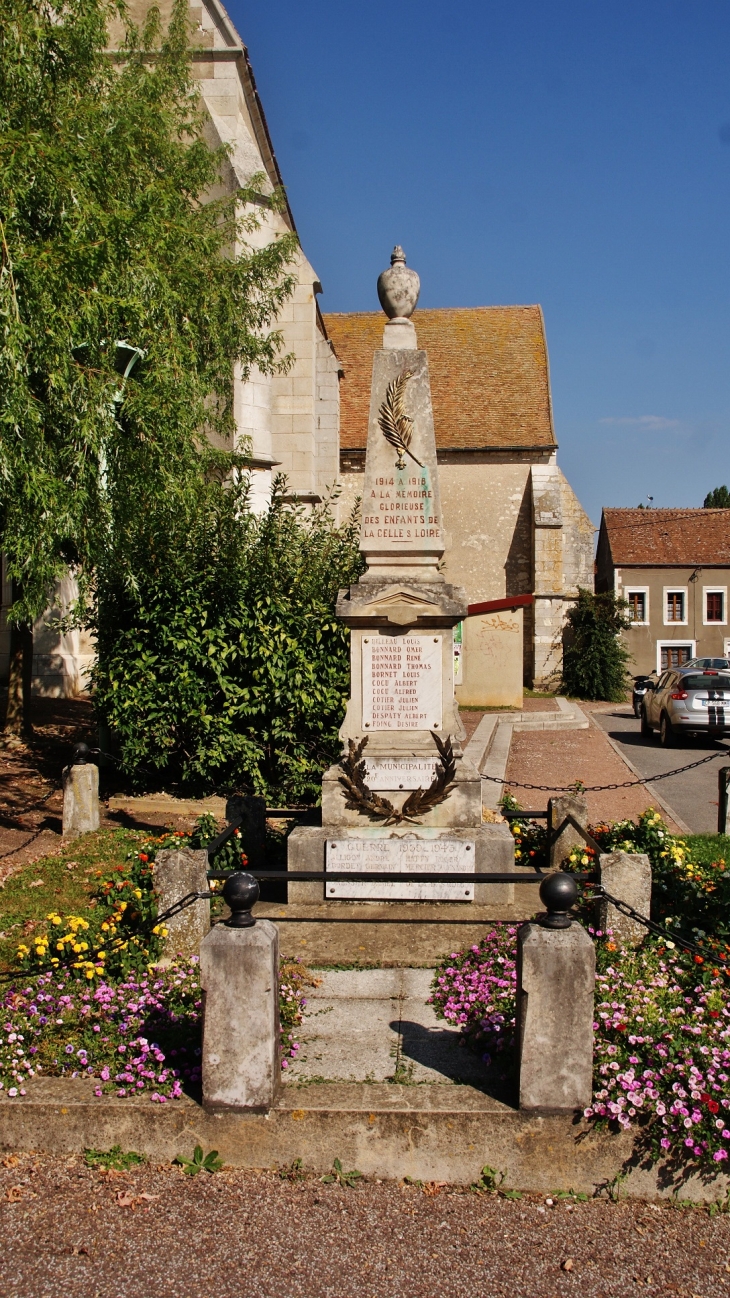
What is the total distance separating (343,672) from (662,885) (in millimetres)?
4633

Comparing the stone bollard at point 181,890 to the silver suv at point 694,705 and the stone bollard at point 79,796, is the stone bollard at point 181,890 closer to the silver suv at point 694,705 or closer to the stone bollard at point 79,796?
the stone bollard at point 79,796

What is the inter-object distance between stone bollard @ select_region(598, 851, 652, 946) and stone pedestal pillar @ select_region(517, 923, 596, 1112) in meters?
1.77

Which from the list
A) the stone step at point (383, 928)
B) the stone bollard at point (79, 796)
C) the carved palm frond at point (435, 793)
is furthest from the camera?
the stone bollard at point (79, 796)

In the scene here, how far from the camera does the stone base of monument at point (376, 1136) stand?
340cm

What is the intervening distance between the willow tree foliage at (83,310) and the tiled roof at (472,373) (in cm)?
1707

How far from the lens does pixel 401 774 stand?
19.5ft

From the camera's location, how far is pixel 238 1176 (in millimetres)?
3443

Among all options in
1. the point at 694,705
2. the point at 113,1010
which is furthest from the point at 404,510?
the point at 694,705

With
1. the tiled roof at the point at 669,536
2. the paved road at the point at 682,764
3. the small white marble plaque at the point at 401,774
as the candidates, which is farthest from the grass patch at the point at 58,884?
the tiled roof at the point at 669,536

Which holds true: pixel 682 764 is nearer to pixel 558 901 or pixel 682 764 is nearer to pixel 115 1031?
pixel 558 901

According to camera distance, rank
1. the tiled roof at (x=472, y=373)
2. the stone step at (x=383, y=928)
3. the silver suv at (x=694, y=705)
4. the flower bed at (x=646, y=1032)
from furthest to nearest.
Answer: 1. the tiled roof at (x=472, y=373)
2. the silver suv at (x=694, y=705)
3. the stone step at (x=383, y=928)
4. the flower bed at (x=646, y=1032)

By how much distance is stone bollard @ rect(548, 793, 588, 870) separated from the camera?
6.53 m

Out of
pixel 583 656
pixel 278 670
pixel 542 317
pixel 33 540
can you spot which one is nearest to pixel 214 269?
pixel 278 670

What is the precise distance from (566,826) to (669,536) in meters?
37.1
